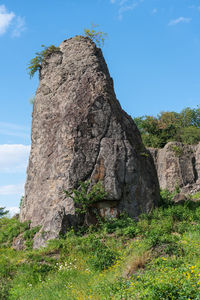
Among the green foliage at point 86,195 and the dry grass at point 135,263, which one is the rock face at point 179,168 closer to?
the green foliage at point 86,195

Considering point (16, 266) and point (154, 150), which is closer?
point (16, 266)

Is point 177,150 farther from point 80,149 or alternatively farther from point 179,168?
point 80,149

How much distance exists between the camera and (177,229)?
11727mm

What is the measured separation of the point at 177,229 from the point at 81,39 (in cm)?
987

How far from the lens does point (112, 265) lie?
8531mm

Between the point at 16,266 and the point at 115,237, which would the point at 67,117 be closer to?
the point at 115,237

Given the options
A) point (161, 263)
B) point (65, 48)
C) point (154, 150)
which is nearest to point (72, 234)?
point (161, 263)

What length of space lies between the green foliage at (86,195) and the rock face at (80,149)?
24cm

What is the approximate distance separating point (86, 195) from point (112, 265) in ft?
13.4

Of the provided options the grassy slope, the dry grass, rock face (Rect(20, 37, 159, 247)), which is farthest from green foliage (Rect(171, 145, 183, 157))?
the dry grass

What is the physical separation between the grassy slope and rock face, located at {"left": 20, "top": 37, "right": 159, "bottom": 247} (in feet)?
3.28

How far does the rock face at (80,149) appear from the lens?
504 inches

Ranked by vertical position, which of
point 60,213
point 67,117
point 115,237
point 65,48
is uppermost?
point 65,48

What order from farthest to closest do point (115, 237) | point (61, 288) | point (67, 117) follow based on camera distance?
point (67, 117), point (115, 237), point (61, 288)
